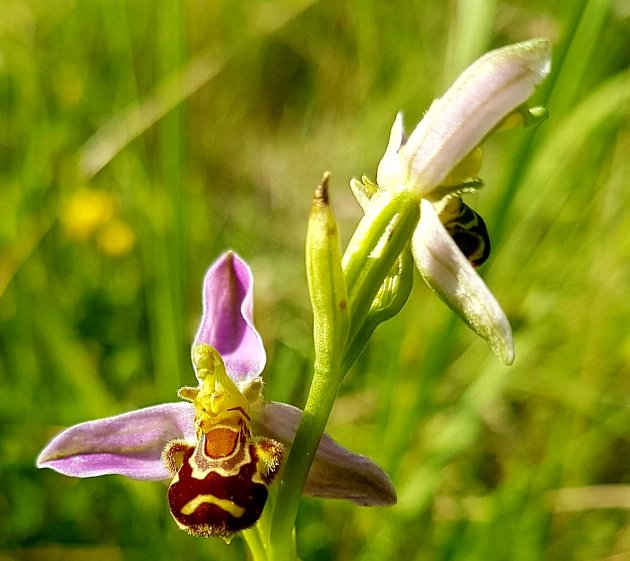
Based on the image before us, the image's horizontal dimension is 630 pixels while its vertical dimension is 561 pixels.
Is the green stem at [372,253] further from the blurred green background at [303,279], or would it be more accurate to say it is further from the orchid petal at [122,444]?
the blurred green background at [303,279]

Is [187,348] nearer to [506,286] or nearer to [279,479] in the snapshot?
[506,286]

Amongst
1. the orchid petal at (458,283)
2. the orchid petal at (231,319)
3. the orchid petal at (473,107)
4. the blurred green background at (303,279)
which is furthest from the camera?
the blurred green background at (303,279)

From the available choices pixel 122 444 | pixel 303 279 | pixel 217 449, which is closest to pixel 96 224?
pixel 303 279

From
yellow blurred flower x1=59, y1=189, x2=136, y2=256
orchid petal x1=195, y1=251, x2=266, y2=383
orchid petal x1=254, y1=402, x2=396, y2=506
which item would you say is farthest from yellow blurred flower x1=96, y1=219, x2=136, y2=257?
orchid petal x1=254, y1=402, x2=396, y2=506

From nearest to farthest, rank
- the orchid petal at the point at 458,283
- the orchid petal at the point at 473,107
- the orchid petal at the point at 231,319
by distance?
the orchid petal at the point at 458,283 → the orchid petal at the point at 473,107 → the orchid petal at the point at 231,319

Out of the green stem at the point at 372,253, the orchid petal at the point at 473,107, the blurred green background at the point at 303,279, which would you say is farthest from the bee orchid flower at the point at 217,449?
the blurred green background at the point at 303,279

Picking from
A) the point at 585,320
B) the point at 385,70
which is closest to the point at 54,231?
the point at 385,70

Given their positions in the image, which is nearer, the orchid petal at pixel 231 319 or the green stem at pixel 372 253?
the green stem at pixel 372 253

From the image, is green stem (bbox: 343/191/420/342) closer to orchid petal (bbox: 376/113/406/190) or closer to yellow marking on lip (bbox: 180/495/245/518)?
orchid petal (bbox: 376/113/406/190)
